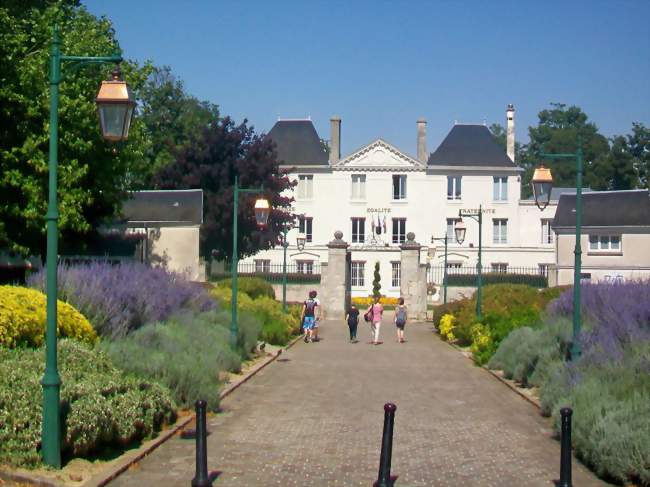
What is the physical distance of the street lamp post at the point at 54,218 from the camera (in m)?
10.4

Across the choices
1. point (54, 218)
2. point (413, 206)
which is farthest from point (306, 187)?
point (54, 218)

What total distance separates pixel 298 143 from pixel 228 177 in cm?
1147

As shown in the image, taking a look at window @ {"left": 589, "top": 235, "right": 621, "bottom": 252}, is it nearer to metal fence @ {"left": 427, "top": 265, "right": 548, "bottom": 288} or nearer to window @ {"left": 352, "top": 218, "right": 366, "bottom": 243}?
metal fence @ {"left": 427, "top": 265, "right": 548, "bottom": 288}

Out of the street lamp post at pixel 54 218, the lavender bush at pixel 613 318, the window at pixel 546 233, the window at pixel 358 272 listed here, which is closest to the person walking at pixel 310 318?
the lavender bush at pixel 613 318

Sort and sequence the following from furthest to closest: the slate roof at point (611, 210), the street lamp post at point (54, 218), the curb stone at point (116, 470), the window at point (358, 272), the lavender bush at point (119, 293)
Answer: the window at point (358, 272) → the slate roof at point (611, 210) → the lavender bush at point (119, 293) → the street lamp post at point (54, 218) → the curb stone at point (116, 470)

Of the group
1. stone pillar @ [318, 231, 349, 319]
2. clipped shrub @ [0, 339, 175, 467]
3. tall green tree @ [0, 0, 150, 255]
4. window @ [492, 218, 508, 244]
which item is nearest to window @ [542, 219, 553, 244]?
window @ [492, 218, 508, 244]

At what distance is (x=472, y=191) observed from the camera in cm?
6662

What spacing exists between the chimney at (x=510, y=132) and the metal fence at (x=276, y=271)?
666 inches

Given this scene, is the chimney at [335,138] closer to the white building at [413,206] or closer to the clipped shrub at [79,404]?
the white building at [413,206]

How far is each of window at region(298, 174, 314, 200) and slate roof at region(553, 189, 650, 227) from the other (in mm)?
18607

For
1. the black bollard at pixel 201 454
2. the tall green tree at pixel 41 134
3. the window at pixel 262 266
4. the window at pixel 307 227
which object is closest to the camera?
the black bollard at pixel 201 454

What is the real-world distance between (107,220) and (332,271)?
17.2m

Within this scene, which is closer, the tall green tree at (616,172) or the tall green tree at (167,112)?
the tall green tree at (167,112)

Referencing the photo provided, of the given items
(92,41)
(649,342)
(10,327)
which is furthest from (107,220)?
(649,342)
